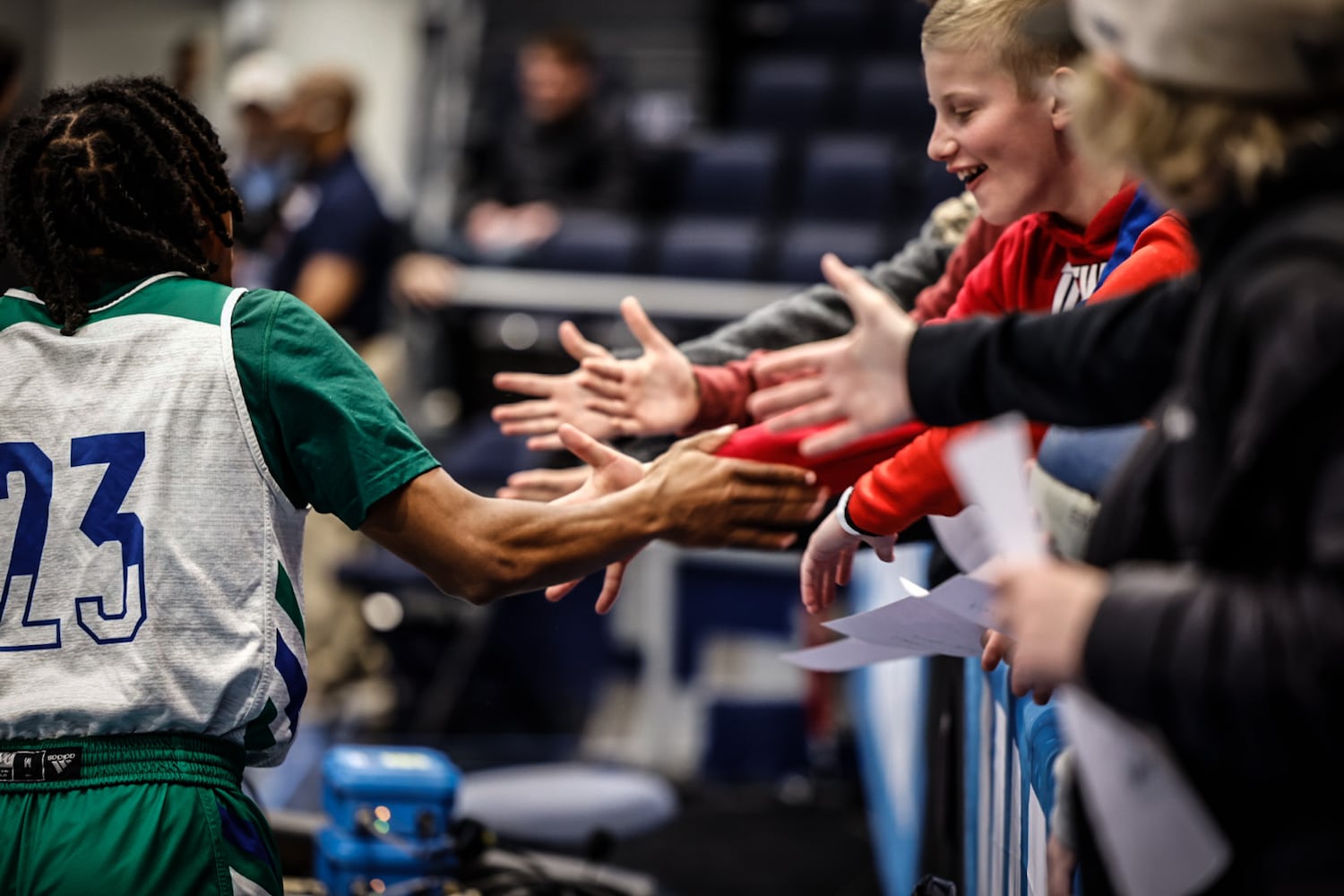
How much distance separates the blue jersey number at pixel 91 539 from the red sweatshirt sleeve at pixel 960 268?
1090 mm

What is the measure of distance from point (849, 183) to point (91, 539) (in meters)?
5.80

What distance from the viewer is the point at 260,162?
647 cm

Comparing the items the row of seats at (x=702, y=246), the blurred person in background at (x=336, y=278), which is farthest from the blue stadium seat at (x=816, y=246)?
the blurred person in background at (x=336, y=278)

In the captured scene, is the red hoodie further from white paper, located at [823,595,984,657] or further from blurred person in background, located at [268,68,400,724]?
blurred person in background, located at [268,68,400,724]

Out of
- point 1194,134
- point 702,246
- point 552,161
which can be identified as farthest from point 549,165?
point 1194,134

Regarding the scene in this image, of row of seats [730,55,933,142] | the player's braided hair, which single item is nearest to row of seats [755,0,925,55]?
row of seats [730,55,933,142]

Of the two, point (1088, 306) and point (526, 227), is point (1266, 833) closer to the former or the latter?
point (1088, 306)

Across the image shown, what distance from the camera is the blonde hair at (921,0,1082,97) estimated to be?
65.6 inches

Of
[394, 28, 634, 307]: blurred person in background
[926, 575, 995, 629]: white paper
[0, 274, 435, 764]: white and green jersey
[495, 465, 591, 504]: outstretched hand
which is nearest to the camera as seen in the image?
[926, 575, 995, 629]: white paper

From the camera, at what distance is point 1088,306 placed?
3.86ft

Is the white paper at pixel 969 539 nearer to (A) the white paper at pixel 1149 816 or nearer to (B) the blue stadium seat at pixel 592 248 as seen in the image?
(A) the white paper at pixel 1149 816

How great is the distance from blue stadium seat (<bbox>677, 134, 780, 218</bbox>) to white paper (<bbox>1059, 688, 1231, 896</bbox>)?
20.7 ft

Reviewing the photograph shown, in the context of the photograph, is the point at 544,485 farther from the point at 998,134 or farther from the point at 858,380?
the point at 858,380

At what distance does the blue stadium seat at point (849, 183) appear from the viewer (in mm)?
6906
